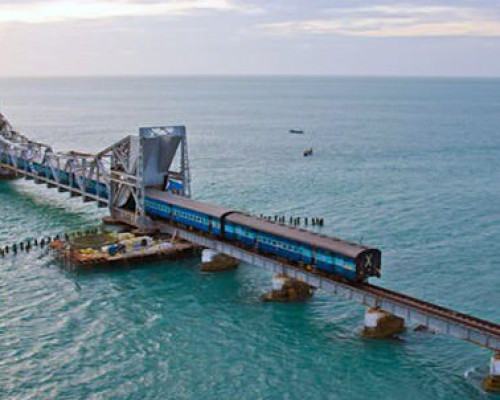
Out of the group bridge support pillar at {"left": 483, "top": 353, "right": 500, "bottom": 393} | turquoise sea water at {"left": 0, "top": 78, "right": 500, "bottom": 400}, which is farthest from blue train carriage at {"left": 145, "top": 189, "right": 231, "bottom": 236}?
bridge support pillar at {"left": 483, "top": 353, "right": 500, "bottom": 393}

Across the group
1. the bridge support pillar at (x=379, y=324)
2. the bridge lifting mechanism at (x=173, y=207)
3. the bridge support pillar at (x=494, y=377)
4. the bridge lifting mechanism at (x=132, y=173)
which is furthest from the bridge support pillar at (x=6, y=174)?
the bridge support pillar at (x=494, y=377)

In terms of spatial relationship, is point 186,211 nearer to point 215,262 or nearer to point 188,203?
point 188,203

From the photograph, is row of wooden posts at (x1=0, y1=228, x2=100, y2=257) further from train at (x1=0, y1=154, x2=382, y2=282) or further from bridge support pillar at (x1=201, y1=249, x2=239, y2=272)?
bridge support pillar at (x1=201, y1=249, x2=239, y2=272)

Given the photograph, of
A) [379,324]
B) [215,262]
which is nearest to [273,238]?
[215,262]

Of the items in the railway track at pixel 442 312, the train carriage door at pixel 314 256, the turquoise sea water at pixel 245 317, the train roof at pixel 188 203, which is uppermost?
the train roof at pixel 188 203

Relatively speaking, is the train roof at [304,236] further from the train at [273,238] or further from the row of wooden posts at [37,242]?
the row of wooden posts at [37,242]

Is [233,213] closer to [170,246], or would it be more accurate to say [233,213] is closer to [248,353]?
[170,246]

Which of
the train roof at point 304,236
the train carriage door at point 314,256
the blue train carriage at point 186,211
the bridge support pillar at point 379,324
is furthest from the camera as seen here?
the blue train carriage at point 186,211
